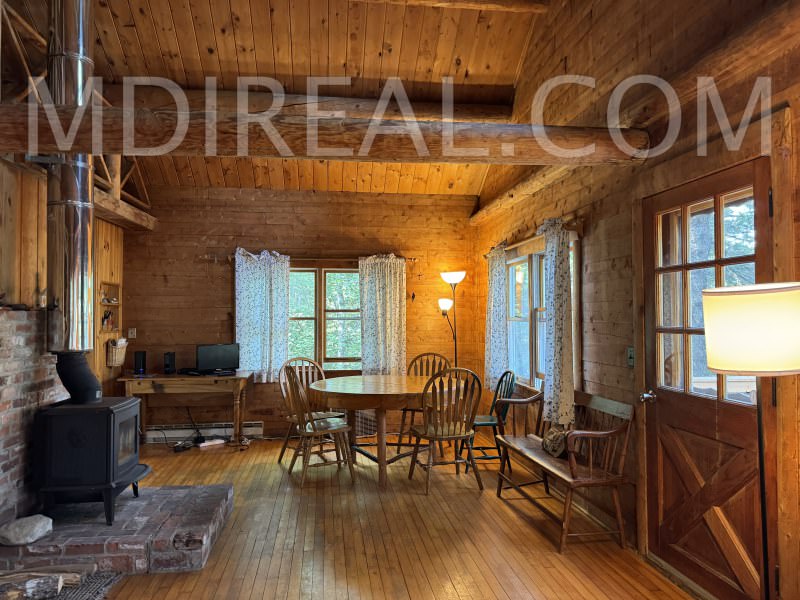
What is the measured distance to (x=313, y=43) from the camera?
16.8 feet

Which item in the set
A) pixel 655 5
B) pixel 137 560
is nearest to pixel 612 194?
pixel 655 5

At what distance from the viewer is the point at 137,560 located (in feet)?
10.0

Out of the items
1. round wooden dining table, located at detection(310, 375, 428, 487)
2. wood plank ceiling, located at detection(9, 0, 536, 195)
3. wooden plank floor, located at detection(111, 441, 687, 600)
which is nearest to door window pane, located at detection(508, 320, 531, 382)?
round wooden dining table, located at detection(310, 375, 428, 487)

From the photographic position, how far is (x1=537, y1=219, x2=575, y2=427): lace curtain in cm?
402

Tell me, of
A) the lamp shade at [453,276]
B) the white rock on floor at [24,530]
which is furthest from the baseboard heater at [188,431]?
the white rock on floor at [24,530]

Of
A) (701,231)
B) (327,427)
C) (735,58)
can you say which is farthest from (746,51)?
(327,427)

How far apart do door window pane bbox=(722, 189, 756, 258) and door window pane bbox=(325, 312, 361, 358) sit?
186 inches

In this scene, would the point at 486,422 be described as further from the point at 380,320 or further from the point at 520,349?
the point at 380,320

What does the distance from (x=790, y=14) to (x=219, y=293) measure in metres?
5.81

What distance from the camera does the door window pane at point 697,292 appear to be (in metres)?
2.72

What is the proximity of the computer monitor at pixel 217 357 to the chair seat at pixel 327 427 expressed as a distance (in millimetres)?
1692

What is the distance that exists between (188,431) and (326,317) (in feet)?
6.62

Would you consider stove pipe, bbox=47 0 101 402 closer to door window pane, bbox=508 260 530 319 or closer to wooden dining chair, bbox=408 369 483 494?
wooden dining chair, bbox=408 369 483 494

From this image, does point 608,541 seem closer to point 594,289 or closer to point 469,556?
point 469,556
